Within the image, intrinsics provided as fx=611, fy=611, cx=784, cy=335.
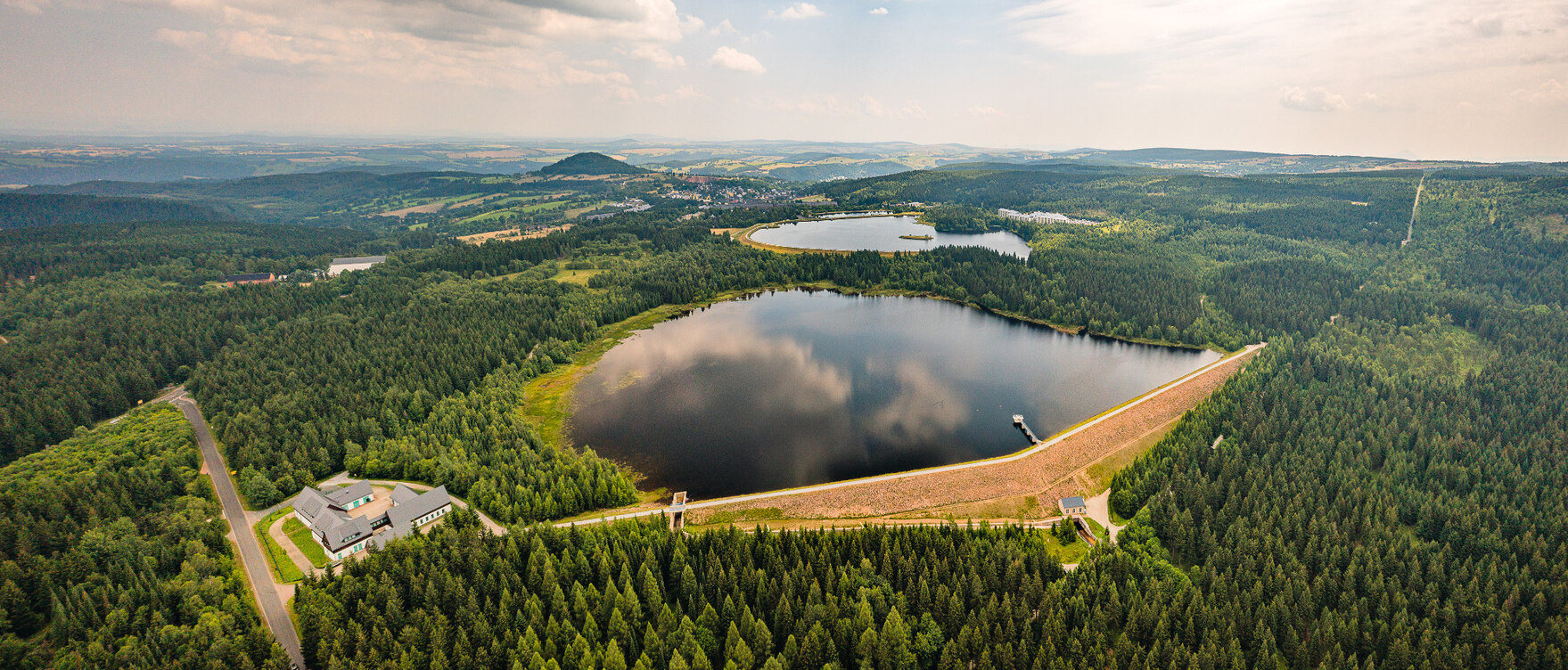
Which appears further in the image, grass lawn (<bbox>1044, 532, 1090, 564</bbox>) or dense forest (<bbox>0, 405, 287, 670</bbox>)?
grass lawn (<bbox>1044, 532, 1090, 564</bbox>)

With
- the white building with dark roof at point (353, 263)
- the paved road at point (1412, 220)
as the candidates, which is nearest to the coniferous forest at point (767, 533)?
the paved road at point (1412, 220)

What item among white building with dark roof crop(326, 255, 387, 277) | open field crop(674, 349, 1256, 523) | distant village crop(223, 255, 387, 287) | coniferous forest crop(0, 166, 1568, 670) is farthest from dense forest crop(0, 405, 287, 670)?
white building with dark roof crop(326, 255, 387, 277)

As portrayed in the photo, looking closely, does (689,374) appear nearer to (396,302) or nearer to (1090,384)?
(1090,384)

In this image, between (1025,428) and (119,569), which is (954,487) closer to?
(1025,428)

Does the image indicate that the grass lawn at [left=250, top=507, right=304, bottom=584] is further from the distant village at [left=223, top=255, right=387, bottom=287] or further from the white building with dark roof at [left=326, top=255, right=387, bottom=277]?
the white building with dark roof at [left=326, top=255, right=387, bottom=277]

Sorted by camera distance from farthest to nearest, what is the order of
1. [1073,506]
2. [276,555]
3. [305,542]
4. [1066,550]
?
[1073,506]
[1066,550]
[305,542]
[276,555]

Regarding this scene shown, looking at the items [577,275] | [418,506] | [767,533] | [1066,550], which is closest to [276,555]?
[418,506]

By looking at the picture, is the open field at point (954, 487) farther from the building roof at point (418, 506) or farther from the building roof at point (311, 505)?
the building roof at point (311, 505)
